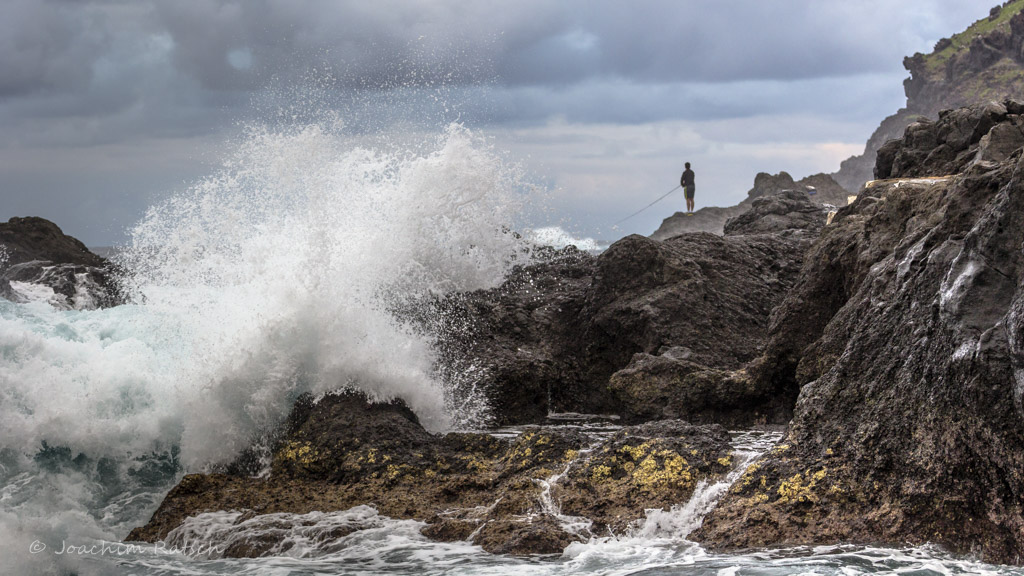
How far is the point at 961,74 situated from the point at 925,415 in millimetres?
59149

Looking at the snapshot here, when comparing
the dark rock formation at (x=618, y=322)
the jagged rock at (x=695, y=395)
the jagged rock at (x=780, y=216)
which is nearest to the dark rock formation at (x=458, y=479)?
the jagged rock at (x=695, y=395)

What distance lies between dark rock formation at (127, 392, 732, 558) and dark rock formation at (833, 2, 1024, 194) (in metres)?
45.5

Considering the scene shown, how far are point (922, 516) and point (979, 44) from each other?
58519 millimetres

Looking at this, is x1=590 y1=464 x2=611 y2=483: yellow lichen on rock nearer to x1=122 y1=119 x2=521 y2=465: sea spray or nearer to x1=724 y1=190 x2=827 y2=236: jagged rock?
x1=122 y1=119 x2=521 y2=465: sea spray

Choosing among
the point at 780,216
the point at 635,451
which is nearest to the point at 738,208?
the point at 780,216

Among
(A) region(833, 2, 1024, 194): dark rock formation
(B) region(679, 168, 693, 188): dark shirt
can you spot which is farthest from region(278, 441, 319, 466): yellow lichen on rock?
(A) region(833, 2, 1024, 194): dark rock formation

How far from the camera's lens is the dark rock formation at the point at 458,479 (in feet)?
15.6

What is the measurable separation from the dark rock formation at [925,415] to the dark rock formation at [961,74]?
4537cm

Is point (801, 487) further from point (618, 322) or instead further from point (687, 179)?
point (687, 179)

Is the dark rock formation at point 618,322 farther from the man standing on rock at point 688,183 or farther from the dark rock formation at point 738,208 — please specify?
the dark rock formation at point 738,208

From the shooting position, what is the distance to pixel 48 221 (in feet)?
54.6

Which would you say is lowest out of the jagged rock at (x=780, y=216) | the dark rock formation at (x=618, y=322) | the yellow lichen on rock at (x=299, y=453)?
the yellow lichen on rock at (x=299, y=453)

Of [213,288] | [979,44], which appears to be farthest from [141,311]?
[979,44]

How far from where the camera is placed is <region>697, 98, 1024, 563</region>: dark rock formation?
12.3 ft
